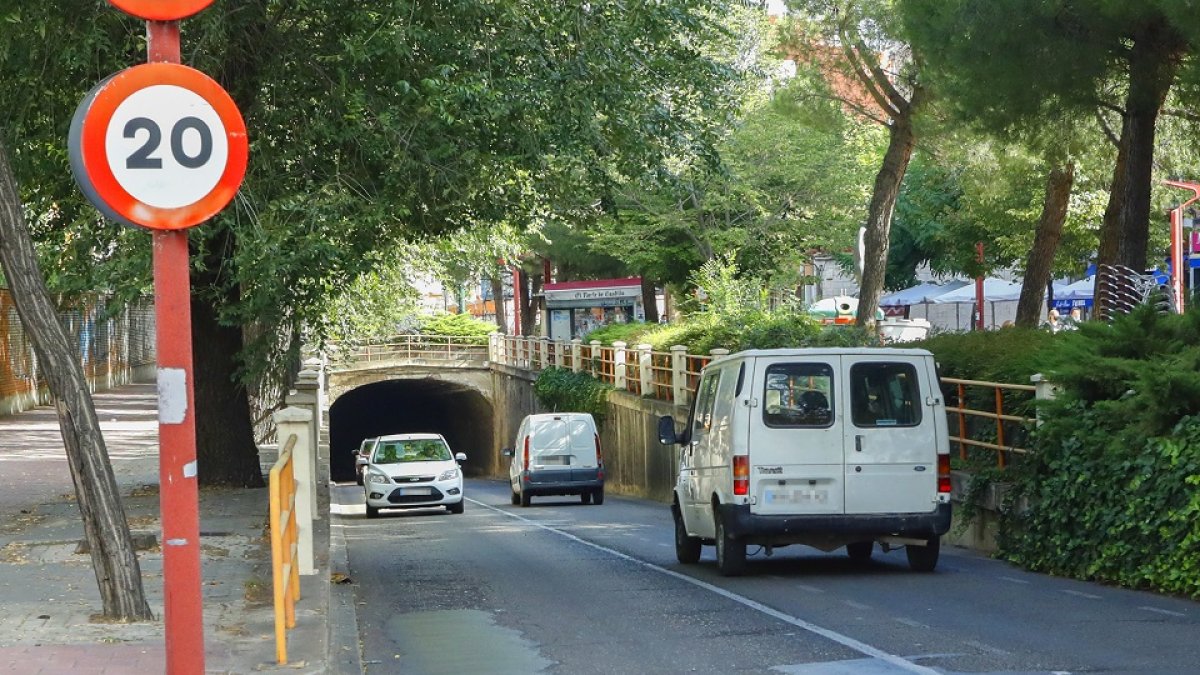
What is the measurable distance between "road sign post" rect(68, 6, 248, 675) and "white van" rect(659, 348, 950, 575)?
7.41m

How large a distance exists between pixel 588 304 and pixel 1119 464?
3706 cm

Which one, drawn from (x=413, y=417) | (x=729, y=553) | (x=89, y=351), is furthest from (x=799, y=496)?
(x=413, y=417)

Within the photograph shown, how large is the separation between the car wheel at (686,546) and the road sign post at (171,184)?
30.0 ft

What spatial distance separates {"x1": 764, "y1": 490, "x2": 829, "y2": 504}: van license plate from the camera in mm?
13844

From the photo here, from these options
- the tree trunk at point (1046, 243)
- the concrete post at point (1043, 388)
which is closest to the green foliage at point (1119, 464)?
the concrete post at point (1043, 388)

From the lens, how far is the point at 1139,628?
10484 mm

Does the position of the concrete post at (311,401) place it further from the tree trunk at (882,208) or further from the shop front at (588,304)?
the shop front at (588,304)

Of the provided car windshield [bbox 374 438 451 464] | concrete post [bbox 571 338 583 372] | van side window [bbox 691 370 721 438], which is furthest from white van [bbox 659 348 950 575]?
concrete post [bbox 571 338 583 372]

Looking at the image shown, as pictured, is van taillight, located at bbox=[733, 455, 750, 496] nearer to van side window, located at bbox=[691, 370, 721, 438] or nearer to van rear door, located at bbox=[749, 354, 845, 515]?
van rear door, located at bbox=[749, 354, 845, 515]

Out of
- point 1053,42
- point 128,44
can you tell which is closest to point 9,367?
point 128,44

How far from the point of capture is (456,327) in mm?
61031

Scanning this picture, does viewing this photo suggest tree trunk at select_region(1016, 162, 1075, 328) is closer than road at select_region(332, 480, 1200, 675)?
No

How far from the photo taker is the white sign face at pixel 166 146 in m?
6.89

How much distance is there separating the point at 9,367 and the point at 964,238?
27717 mm
